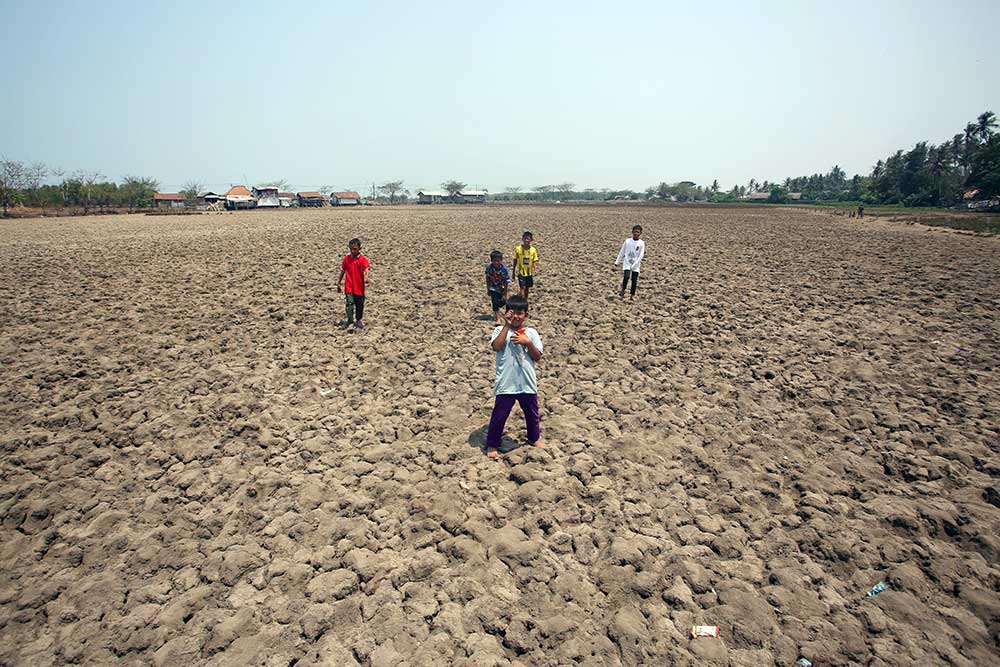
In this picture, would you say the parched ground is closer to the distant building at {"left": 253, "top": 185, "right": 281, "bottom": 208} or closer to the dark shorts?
the dark shorts

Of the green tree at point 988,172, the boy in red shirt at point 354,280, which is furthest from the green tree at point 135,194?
the green tree at point 988,172

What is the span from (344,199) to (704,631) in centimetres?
9104

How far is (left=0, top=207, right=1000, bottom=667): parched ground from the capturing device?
10.6ft

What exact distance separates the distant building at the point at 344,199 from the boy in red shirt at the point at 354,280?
82282mm

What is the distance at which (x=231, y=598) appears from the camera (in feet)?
11.4

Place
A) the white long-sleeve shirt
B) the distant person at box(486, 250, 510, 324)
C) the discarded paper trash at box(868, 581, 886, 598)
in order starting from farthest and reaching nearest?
the white long-sleeve shirt, the distant person at box(486, 250, 510, 324), the discarded paper trash at box(868, 581, 886, 598)

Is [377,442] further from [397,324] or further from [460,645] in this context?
[397,324]

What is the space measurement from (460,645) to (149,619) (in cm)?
214

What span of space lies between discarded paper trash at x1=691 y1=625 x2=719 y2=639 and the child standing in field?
2.38m

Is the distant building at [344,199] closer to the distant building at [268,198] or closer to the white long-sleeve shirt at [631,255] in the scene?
the distant building at [268,198]

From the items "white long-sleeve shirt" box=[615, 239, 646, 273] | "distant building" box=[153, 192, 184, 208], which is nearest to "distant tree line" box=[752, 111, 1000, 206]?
"white long-sleeve shirt" box=[615, 239, 646, 273]

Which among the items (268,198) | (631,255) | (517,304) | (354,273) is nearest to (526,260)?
(631,255)

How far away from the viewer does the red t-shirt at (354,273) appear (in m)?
8.85

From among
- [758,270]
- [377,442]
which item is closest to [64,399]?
[377,442]
